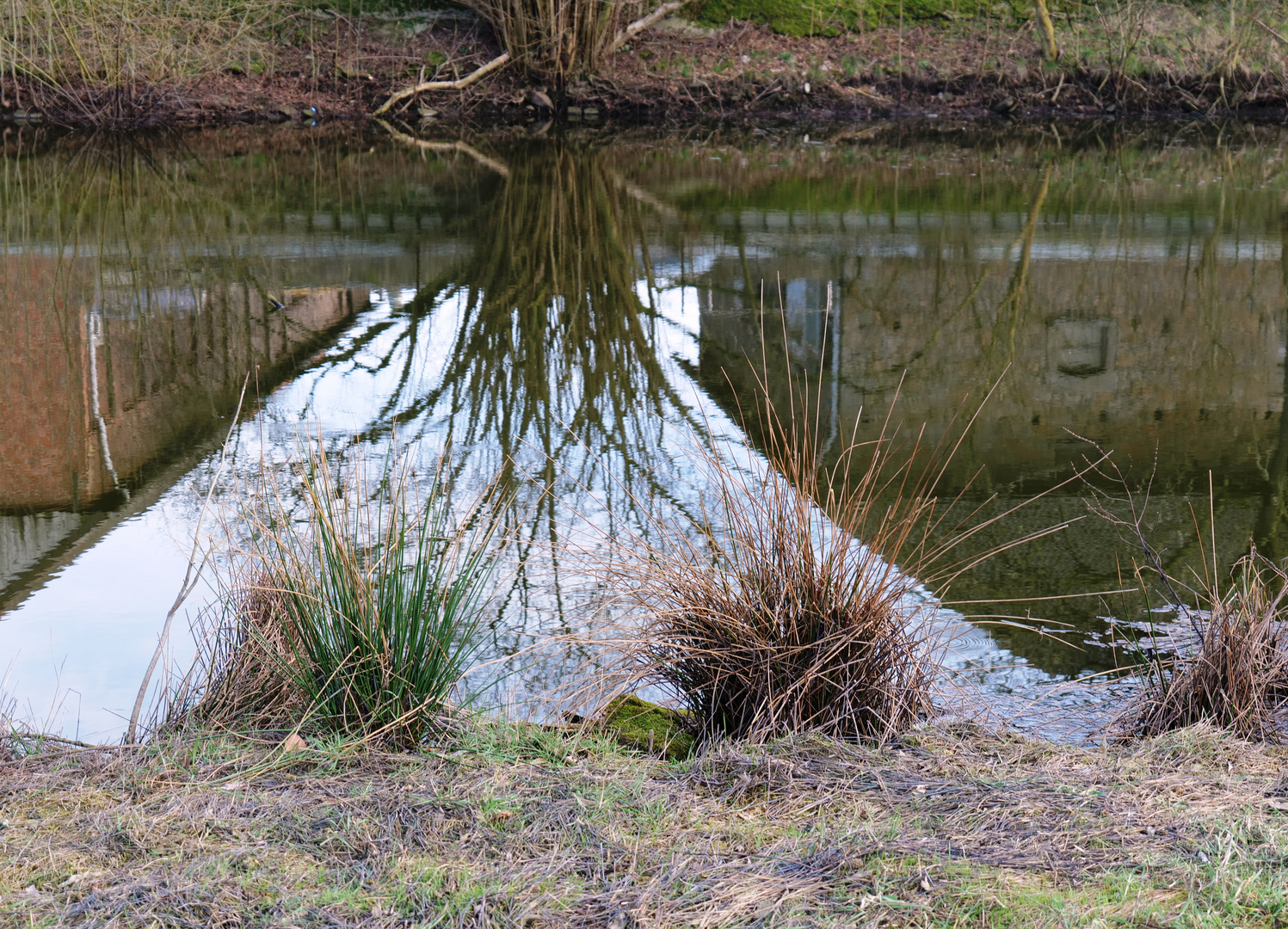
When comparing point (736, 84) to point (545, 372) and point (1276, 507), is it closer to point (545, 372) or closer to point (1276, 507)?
point (545, 372)

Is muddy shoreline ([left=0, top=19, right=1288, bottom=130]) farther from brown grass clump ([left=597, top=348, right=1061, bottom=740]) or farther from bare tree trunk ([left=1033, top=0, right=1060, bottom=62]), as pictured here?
brown grass clump ([left=597, top=348, right=1061, bottom=740])

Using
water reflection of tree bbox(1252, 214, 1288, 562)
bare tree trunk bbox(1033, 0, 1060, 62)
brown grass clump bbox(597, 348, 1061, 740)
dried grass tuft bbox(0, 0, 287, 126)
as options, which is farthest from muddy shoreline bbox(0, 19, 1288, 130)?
brown grass clump bbox(597, 348, 1061, 740)

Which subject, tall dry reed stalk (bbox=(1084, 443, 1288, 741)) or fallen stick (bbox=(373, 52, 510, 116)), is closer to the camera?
tall dry reed stalk (bbox=(1084, 443, 1288, 741))

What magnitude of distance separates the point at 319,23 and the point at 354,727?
19.3m

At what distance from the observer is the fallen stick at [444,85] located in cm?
1847

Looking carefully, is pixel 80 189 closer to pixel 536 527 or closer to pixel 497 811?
pixel 536 527

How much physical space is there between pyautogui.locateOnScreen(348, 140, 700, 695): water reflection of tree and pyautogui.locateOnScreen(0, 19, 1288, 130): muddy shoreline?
29.6 feet

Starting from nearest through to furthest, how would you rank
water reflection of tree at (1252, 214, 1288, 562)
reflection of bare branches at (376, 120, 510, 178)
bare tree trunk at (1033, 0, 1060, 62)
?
1. water reflection of tree at (1252, 214, 1288, 562)
2. reflection of bare branches at (376, 120, 510, 178)
3. bare tree trunk at (1033, 0, 1060, 62)

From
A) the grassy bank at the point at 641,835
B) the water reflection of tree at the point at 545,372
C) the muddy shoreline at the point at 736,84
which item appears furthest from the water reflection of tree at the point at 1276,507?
the muddy shoreline at the point at 736,84

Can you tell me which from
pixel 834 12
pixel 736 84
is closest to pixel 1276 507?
pixel 736 84

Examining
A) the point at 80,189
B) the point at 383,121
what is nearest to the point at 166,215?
the point at 80,189

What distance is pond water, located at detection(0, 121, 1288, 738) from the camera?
4.39 metres

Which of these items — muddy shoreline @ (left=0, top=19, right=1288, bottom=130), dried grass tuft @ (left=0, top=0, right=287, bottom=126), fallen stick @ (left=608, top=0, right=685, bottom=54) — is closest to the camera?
dried grass tuft @ (left=0, top=0, right=287, bottom=126)

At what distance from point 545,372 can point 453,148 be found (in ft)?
34.4
